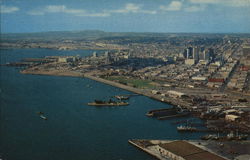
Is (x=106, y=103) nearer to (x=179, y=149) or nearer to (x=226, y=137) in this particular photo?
(x=226, y=137)

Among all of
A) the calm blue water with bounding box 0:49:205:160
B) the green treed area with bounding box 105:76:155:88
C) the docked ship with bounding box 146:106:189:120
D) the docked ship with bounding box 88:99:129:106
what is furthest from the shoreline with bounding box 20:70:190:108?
the docked ship with bounding box 88:99:129:106

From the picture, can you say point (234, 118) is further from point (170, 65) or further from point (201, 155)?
point (170, 65)

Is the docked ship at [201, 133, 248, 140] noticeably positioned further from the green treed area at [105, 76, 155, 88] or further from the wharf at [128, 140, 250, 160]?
the green treed area at [105, 76, 155, 88]

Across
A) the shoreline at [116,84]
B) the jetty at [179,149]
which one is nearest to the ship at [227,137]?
the jetty at [179,149]

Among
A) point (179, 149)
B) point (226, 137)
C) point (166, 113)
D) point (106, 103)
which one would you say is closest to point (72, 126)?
point (106, 103)

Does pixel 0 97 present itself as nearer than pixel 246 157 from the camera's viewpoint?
No

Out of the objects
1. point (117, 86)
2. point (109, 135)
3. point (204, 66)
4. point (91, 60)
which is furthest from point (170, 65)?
point (109, 135)
